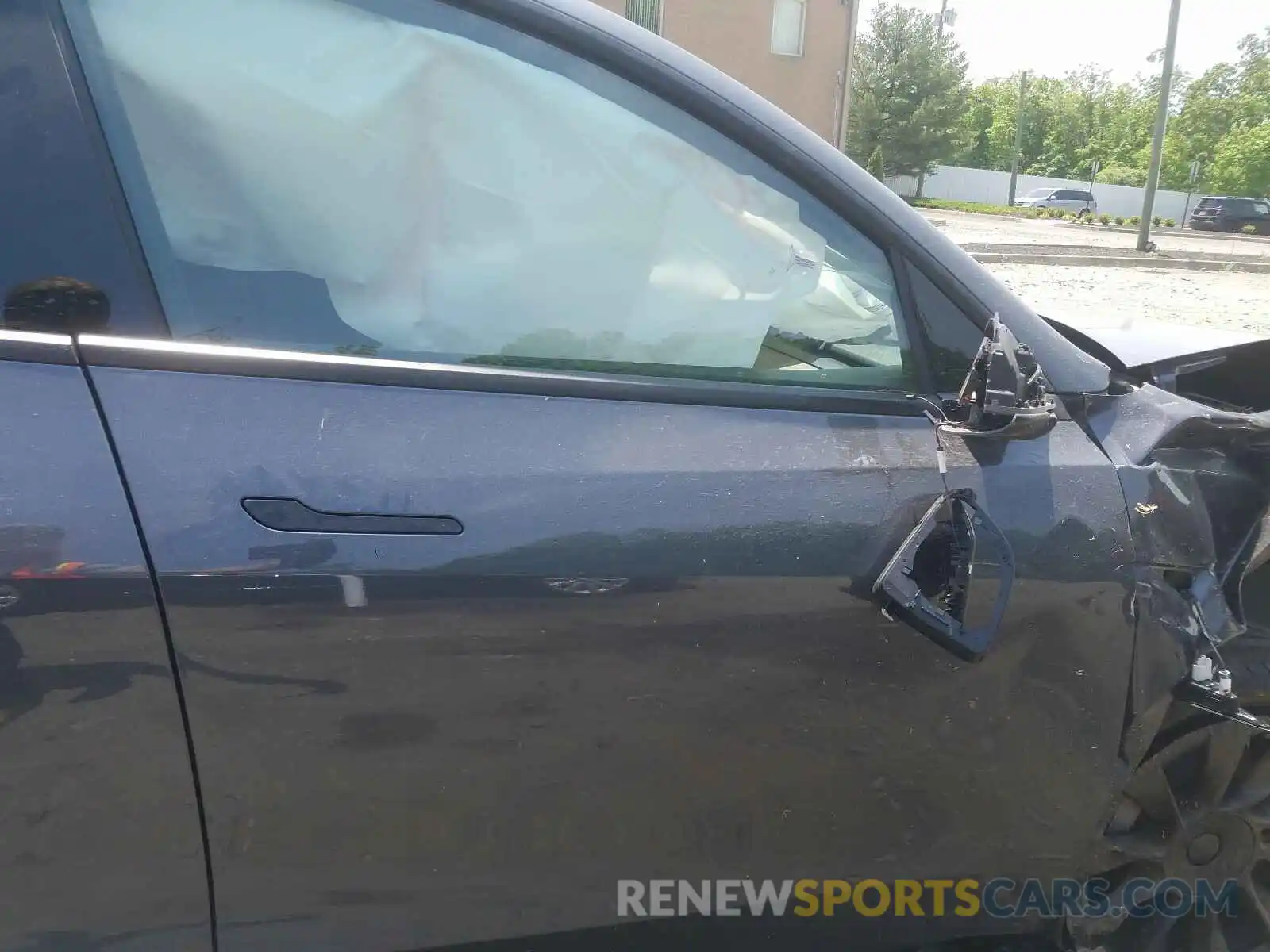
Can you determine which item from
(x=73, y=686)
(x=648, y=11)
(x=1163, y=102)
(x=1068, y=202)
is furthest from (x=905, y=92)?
(x=73, y=686)

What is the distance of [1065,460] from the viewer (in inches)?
65.5

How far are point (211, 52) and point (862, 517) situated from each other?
1239mm

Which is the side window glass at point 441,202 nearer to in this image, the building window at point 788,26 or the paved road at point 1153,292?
the paved road at point 1153,292

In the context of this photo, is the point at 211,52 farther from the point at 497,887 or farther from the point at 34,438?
the point at 497,887

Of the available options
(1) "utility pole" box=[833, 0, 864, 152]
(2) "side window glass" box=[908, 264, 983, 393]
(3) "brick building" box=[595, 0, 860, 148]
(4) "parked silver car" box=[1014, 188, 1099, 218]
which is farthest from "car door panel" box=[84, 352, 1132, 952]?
(4) "parked silver car" box=[1014, 188, 1099, 218]

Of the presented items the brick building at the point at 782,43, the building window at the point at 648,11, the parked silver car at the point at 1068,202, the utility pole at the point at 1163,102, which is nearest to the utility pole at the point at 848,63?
the brick building at the point at 782,43

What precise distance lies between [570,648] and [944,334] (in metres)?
0.85

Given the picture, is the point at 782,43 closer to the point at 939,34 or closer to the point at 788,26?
the point at 788,26

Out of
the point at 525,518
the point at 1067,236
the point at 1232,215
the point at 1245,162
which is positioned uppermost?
Result: the point at 525,518

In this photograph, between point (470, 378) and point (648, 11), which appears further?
point (648, 11)

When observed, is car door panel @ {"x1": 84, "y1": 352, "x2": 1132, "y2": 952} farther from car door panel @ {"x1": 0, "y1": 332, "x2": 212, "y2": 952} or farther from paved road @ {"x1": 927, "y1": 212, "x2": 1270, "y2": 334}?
paved road @ {"x1": 927, "y1": 212, "x2": 1270, "y2": 334}

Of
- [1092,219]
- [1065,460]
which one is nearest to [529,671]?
[1065,460]

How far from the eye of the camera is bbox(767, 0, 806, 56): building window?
21.7 metres

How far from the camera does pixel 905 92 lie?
49906 millimetres
